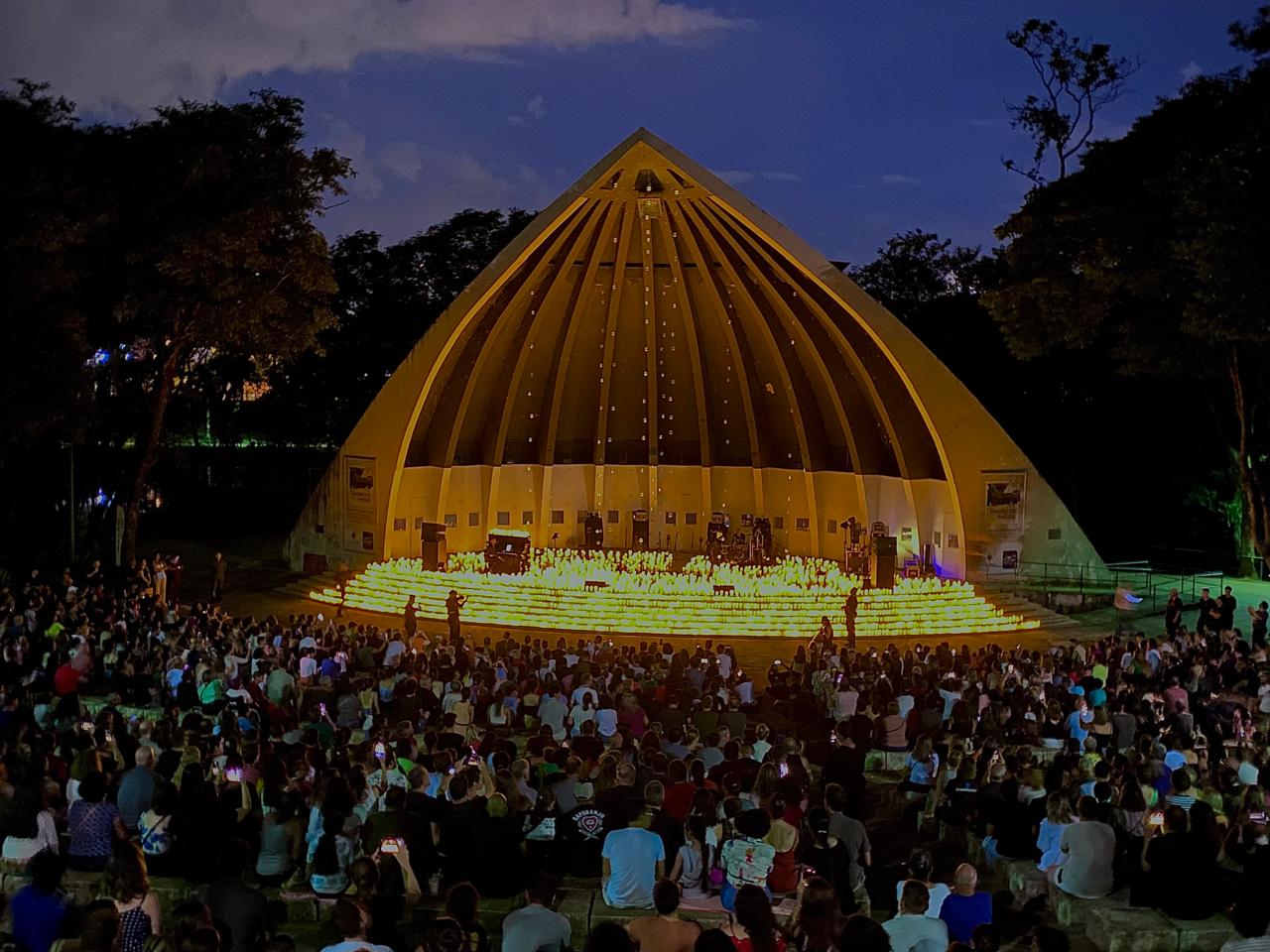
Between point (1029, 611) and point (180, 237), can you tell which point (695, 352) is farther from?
point (180, 237)

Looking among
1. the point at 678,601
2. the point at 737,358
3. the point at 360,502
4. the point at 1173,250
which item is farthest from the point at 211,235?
the point at 1173,250

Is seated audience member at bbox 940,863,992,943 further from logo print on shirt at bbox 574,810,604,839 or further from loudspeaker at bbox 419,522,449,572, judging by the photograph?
loudspeaker at bbox 419,522,449,572

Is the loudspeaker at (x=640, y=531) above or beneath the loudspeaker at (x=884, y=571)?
above

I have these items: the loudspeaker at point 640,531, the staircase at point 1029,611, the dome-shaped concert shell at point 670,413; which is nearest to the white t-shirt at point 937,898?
the staircase at point 1029,611

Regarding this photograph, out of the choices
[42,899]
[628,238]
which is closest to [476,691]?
[42,899]

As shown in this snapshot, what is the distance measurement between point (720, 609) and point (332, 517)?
10.0 meters

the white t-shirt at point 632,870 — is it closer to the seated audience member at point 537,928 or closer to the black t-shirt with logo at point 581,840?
the black t-shirt with logo at point 581,840

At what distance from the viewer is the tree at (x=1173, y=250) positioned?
810 inches

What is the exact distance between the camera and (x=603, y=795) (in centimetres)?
945

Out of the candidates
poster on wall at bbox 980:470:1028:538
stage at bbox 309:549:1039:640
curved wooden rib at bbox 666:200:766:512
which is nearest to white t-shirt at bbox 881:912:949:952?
stage at bbox 309:549:1039:640

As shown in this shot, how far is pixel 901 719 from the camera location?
43.9 feet

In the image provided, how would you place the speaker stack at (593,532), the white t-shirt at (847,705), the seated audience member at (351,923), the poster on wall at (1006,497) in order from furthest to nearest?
1. the speaker stack at (593,532)
2. the poster on wall at (1006,497)
3. the white t-shirt at (847,705)
4. the seated audience member at (351,923)

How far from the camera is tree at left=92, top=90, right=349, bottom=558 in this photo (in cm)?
2409

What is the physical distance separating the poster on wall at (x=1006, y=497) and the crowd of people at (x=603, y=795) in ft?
35.3
